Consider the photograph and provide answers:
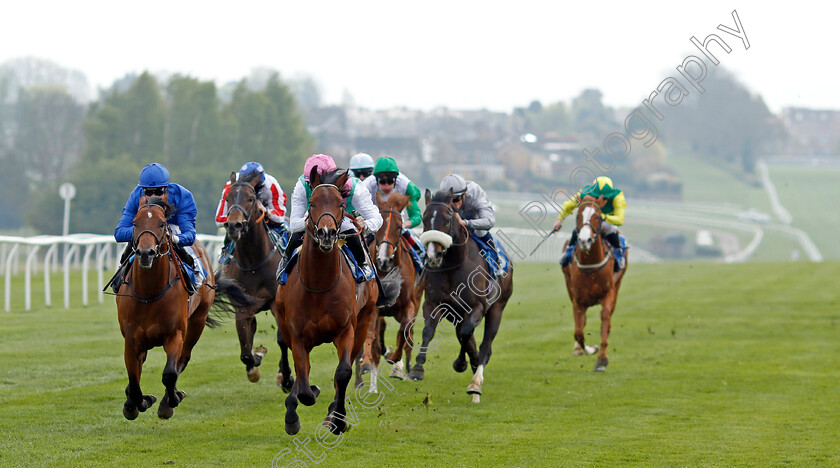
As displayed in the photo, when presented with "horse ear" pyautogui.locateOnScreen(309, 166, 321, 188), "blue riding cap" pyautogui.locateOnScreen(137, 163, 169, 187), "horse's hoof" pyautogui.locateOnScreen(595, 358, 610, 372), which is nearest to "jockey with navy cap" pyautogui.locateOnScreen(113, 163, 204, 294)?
"blue riding cap" pyautogui.locateOnScreen(137, 163, 169, 187)

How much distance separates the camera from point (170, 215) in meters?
7.28

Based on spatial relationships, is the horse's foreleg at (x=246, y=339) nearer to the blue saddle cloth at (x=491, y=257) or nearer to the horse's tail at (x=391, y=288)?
the horse's tail at (x=391, y=288)

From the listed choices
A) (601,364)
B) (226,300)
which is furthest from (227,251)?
(601,364)

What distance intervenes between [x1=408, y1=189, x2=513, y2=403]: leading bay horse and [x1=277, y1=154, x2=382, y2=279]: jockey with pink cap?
147cm

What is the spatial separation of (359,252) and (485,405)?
2.19 m

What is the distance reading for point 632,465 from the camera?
6.77 m

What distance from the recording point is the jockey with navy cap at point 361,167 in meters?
9.54

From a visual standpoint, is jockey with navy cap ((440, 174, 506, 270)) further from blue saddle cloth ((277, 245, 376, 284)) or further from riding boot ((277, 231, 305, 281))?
riding boot ((277, 231, 305, 281))

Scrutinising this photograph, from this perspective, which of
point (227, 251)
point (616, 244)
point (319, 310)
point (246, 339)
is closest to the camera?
point (319, 310)

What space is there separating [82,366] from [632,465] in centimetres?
604

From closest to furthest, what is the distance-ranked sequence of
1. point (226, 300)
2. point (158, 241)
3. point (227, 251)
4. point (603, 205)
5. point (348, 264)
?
1. point (158, 241)
2. point (348, 264)
3. point (226, 300)
4. point (227, 251)
5. point (603, 205)

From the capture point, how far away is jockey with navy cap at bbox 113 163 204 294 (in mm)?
7203

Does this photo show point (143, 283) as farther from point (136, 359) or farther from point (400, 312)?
point (400, 312)

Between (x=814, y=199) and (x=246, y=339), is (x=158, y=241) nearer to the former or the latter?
(x=246, y=339)
